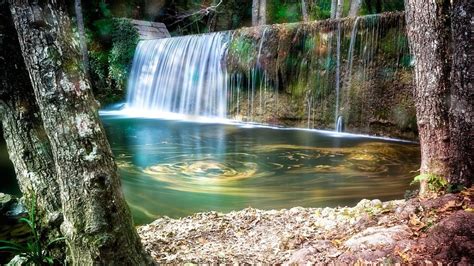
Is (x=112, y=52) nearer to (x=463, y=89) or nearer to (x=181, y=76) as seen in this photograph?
(x=181, y=76)

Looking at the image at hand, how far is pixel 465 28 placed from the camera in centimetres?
258

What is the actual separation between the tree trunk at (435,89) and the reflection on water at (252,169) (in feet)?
9.74

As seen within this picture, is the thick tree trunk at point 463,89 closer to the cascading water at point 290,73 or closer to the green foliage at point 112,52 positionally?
the cascading water at point 290,73

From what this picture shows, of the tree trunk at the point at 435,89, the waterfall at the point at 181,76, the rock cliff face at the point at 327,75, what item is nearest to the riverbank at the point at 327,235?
the tree trunk at the point at 435,89

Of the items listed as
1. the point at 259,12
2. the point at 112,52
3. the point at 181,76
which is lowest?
the point at 181,76

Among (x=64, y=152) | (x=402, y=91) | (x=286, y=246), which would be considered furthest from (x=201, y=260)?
(x=402, y=91)

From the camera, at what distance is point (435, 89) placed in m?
3.10

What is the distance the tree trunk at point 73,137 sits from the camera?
2.09 metres

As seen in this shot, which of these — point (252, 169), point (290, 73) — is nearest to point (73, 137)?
point (252, 169)

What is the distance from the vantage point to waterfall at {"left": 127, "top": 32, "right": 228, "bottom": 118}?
45.5 ft

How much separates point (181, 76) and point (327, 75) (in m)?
5.96

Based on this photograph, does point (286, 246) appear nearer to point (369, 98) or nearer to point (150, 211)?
point (150, 211)

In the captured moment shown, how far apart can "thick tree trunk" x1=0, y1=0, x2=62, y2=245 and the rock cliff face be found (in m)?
9.10

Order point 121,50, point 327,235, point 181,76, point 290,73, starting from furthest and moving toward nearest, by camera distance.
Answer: point 121,50
point 181,76
point 290,73
point 327,235
